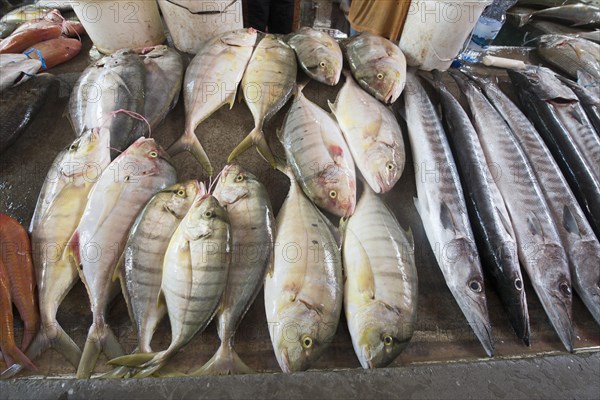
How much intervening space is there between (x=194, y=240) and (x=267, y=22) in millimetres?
3736

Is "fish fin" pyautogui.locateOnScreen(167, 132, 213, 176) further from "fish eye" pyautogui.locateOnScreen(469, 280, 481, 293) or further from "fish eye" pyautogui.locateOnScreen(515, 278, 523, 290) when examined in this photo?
"fish eye" pyautogui.locateOnScreen(515, 278, 523, 290)

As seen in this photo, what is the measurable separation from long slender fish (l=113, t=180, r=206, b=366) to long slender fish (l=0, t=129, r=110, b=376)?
0.31 meters

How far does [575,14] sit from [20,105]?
6316 millimetres

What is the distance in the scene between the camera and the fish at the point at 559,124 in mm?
2304

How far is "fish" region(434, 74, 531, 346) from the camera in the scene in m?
1.85

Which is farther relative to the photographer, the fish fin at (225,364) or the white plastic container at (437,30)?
the white plastic container at (437,30)

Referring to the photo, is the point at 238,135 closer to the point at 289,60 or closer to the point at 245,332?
the point at 289,60

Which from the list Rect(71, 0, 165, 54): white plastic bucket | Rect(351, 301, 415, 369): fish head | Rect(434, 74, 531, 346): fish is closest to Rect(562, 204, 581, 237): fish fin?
Rect(434, 74, 531, 346): fish

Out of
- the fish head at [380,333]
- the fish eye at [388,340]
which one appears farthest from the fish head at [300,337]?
the fish eye at [388,340]

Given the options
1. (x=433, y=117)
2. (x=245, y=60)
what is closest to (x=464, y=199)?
(x=433, y=117)

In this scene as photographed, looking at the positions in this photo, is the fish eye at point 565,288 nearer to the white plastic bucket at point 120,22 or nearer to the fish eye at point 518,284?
the fish eye at point 518,284

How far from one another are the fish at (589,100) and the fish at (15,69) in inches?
169

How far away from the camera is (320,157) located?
2.19 m

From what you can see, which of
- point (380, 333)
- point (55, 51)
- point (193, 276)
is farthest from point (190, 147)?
point (55, 51)
